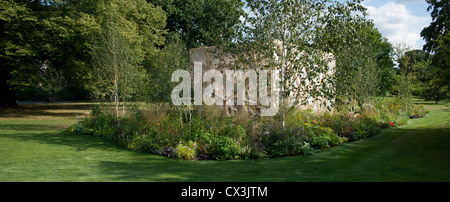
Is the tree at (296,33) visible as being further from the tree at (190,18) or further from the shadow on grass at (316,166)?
the tree at (190,18)

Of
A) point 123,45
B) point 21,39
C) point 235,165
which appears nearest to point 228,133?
point 235,165

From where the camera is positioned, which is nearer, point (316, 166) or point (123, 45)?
point (316, 166)

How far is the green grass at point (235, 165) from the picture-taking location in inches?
231

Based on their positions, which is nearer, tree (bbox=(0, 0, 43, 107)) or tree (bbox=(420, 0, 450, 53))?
tree (bbox=(0, 0, 43, 107))

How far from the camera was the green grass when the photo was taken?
231 inches

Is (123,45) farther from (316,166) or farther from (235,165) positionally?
(316,166)

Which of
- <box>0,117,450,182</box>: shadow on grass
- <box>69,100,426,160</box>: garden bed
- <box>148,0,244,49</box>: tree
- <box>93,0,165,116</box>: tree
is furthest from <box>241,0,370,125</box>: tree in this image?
<box>148,0,244,49</box>: tree

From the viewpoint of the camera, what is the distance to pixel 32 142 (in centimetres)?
1041

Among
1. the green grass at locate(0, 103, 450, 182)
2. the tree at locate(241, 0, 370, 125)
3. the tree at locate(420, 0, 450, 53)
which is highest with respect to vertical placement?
the tree at locate(420, 0, 450, 53)

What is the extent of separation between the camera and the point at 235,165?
23.1 ft

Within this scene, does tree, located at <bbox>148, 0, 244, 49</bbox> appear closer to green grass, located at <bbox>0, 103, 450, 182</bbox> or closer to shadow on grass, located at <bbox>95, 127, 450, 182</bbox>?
green grass, located at <bbox>0, 103, 450, 182</bbox>

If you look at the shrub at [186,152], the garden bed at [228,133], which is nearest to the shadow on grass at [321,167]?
the shrub at [186,152]
